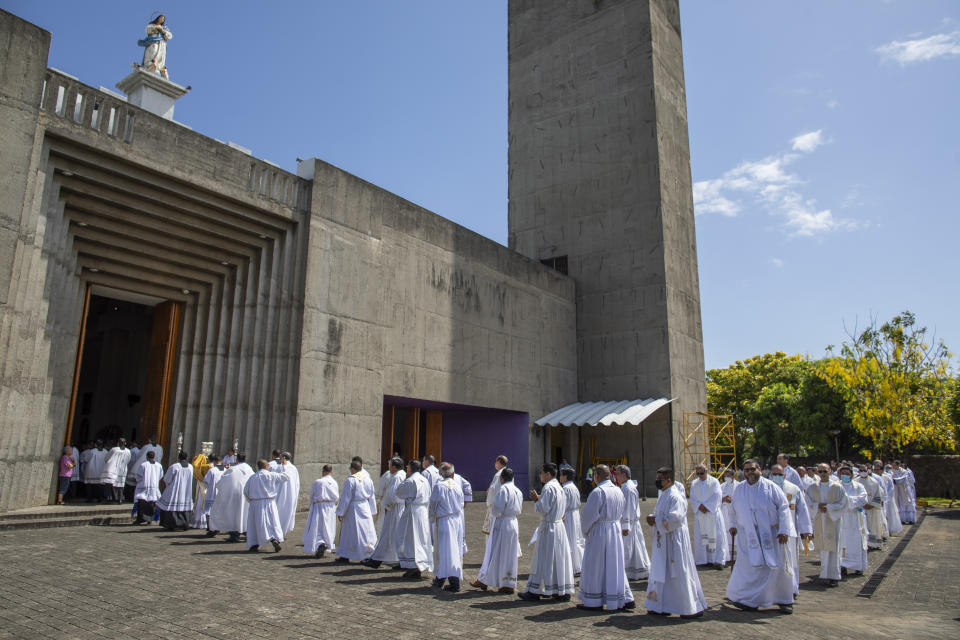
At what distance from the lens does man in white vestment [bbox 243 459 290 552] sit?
10438 mm

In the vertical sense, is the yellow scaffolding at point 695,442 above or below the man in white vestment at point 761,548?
above

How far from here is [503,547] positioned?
8.15m

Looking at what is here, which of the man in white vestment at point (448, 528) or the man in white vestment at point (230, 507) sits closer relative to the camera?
the man in white vestment at point (448, 528)

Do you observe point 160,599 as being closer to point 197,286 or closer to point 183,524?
point 183,524

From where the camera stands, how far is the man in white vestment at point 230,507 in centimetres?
1147

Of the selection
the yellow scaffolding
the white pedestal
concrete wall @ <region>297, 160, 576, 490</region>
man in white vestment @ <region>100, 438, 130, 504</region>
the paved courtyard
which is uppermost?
the white pedestal

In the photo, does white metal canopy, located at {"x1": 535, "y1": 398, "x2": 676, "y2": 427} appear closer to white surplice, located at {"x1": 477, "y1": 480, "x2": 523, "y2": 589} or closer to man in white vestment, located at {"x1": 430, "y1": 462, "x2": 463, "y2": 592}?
man in white vestment, located at {"x1": 430, "y1": 462, "x2": 463, "y2": 592}

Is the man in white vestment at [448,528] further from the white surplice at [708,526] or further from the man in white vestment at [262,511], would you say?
the white surplice at [708,526]

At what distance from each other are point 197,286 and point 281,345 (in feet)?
9.29

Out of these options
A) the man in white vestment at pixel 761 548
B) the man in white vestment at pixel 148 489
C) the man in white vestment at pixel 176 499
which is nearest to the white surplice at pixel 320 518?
the man in white vestment at pixel 176 499

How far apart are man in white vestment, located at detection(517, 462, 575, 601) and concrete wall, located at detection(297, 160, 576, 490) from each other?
8.91 m

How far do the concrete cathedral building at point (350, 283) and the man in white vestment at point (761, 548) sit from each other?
10.5 m

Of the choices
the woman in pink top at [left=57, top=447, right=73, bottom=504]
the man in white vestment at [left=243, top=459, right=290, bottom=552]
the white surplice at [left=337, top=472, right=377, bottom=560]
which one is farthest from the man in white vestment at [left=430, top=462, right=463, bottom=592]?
the woman in pink top at [left=57, top=447, right=73, bottom=504]

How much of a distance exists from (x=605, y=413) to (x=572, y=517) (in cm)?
1530
